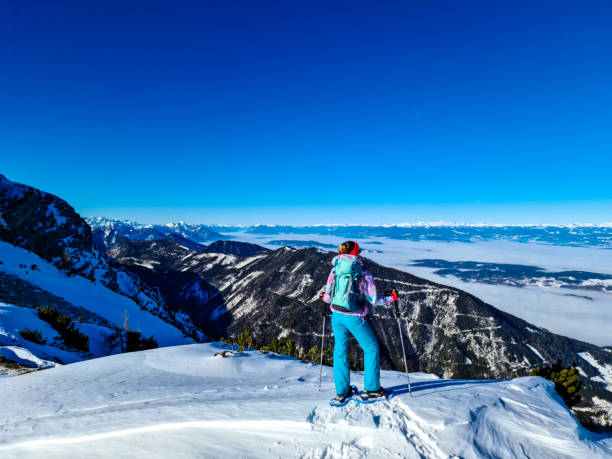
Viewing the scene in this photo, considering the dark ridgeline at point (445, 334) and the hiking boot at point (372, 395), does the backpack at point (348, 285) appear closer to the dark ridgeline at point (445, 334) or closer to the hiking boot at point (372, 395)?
the hiking boot at point (372, 395)

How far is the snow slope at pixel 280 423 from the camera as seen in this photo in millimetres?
4270

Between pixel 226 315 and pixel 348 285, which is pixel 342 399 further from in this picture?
pixel 226 315

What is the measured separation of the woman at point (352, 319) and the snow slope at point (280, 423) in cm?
57

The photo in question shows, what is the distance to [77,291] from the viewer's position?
3506 centimetres

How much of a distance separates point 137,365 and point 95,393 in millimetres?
2927

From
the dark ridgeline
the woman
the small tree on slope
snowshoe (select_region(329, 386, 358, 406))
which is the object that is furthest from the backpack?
the dark ridgeline

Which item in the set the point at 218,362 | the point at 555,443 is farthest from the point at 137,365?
the point at 555,443

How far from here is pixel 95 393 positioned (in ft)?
24.1

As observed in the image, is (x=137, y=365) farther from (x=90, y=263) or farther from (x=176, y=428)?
(x=90, y=263)

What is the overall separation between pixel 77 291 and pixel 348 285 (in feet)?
134

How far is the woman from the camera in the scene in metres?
6.13

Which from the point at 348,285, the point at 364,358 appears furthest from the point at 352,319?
the point at 364,358

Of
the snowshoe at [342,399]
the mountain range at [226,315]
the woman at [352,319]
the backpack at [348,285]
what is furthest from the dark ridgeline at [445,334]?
the backpack at [348,285]

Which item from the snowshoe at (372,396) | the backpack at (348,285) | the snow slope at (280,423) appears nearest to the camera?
the snow slope at (280,423)
